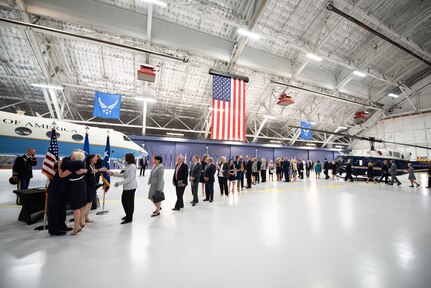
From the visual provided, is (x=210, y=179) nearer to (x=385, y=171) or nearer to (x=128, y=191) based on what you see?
(x=128, y=191)

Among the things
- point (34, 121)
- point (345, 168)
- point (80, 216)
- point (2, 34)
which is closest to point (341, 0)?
point (345, 168)

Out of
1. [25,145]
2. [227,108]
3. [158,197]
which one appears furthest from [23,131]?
[227,108]

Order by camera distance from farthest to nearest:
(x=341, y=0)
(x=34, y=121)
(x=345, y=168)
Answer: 1. (x=345, y=168)
2. (x=341, y=0)
3. (x=34, y=121)

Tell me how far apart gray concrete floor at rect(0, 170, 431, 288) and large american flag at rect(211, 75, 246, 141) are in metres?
8.43

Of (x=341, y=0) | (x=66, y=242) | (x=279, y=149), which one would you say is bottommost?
(x=66, y=242)

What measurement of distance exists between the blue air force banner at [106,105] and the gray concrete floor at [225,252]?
31.2 feet

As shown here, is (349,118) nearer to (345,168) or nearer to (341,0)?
(345,168)

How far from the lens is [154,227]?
3693mm

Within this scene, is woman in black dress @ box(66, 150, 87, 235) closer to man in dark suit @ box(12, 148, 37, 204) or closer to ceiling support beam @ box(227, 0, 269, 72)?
man in dark suit @ box(12, 148, 37, 204)

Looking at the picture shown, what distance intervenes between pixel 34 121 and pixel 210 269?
10.5 meters

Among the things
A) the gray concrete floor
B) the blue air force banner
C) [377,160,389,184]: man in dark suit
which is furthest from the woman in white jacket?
[377,160,389,184]: man in dark suit

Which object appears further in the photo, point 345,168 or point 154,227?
point 345,168

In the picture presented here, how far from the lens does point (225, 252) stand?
267 cm

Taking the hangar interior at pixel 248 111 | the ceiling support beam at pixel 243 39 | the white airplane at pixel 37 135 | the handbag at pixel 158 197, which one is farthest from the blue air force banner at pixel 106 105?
the handbag at pixel 158 197
